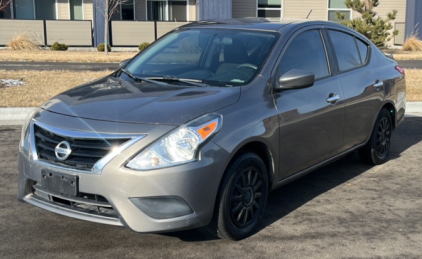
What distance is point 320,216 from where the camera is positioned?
4.76 meters

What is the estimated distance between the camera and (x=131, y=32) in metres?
25.9

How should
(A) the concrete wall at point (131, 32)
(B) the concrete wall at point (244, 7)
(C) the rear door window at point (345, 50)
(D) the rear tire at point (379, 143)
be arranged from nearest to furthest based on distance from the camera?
(C) the rear door window at point (345, 50) < (D) the rear tire at point (379, 143) < (A) the concrete wall at point (131, 32) < (B) the concrete wall at point (244, 7)

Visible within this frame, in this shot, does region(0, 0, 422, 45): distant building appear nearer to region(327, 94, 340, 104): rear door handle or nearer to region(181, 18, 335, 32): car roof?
region(181, 18, 335, 32): car roof

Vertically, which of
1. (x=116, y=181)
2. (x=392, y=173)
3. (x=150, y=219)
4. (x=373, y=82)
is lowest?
(x=392, y=173)

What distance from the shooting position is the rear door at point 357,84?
18.1 feet

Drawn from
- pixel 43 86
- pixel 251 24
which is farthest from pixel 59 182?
pixel 43 86

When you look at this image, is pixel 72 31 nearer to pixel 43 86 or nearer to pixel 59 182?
pixel 43 86

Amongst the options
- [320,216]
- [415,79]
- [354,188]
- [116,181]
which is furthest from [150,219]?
[415,79]

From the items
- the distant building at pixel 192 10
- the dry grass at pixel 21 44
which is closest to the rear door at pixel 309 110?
the dry grass at pixel 21 44

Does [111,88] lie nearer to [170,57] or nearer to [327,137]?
[170,57]

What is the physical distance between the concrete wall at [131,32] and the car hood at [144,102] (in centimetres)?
2171

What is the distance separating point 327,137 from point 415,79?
9153 mm

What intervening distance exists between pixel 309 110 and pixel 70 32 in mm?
22408

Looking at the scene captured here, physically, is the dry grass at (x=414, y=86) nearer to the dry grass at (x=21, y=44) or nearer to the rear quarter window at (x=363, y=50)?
the rear quarter window at (x=363, y=50)
